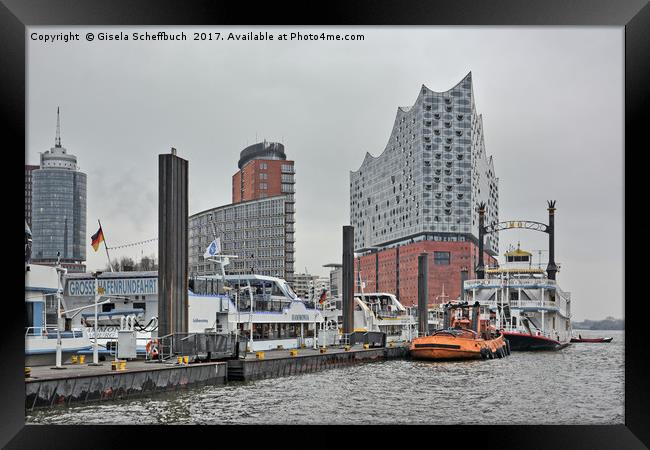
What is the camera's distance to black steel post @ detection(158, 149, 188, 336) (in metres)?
18.2

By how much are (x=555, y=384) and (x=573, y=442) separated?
14057 mm

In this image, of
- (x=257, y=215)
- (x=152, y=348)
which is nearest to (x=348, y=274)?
(x=152, y=348)

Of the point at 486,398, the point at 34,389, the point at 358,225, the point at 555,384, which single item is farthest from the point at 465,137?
the point at 34,389

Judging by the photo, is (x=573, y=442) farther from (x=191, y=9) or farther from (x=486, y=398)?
(x=486, y=398)

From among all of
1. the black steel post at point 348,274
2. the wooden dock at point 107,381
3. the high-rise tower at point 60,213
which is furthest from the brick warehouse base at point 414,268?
the wooden dock at point 107,381

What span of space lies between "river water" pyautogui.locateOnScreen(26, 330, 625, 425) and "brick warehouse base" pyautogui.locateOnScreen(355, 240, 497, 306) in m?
27.0

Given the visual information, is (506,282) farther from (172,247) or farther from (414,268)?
(172,247)

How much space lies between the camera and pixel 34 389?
1337 cm

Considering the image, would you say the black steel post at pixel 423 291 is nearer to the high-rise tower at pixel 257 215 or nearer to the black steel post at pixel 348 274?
the black steel post at pixel 348 274

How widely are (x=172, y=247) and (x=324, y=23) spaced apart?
8.94 metres

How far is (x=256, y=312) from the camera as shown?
99.8 feet

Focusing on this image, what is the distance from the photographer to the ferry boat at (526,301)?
4584 cm

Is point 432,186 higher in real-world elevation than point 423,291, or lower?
higher
